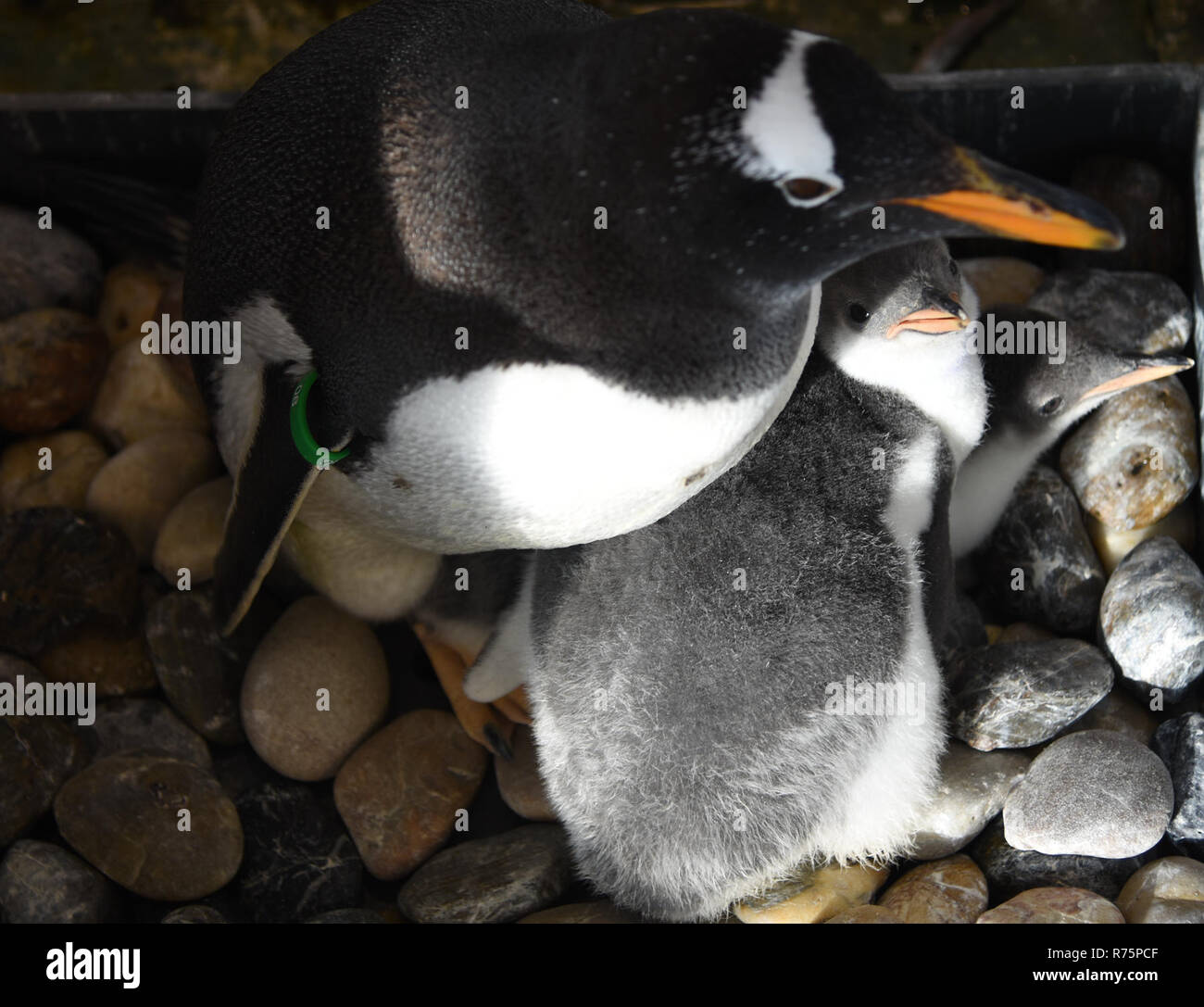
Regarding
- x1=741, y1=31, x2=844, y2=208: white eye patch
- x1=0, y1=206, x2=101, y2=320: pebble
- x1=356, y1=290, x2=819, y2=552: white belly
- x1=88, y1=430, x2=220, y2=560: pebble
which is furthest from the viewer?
x1=0, y1=206, x2=101, y2=320: pebble

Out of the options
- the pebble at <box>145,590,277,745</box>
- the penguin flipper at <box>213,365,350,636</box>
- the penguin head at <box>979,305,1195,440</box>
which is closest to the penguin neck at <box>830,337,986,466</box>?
the penguin head at <box>979,305,1195,440</box>

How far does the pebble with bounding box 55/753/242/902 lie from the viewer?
1225 millimetres

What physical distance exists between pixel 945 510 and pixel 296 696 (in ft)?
2.22

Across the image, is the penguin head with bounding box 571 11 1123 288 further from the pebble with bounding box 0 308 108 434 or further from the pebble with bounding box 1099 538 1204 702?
the pebble with bounding box 0 308 108 434

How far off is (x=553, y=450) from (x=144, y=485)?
0.66 meters

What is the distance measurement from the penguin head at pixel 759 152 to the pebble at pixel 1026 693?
515 millimetres

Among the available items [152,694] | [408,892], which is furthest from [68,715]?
[408,892]

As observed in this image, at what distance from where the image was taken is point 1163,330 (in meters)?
1.50

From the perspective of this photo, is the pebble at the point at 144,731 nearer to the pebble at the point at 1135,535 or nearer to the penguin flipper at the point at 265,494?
the penguin flipper at the point at 265,494

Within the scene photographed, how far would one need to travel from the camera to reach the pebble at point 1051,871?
47.1 inches

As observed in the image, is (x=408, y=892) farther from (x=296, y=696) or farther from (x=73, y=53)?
(x=73, y=53)

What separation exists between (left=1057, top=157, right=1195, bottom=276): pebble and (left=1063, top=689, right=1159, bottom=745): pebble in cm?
55

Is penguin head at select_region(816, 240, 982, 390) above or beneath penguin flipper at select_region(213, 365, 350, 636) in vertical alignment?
above
